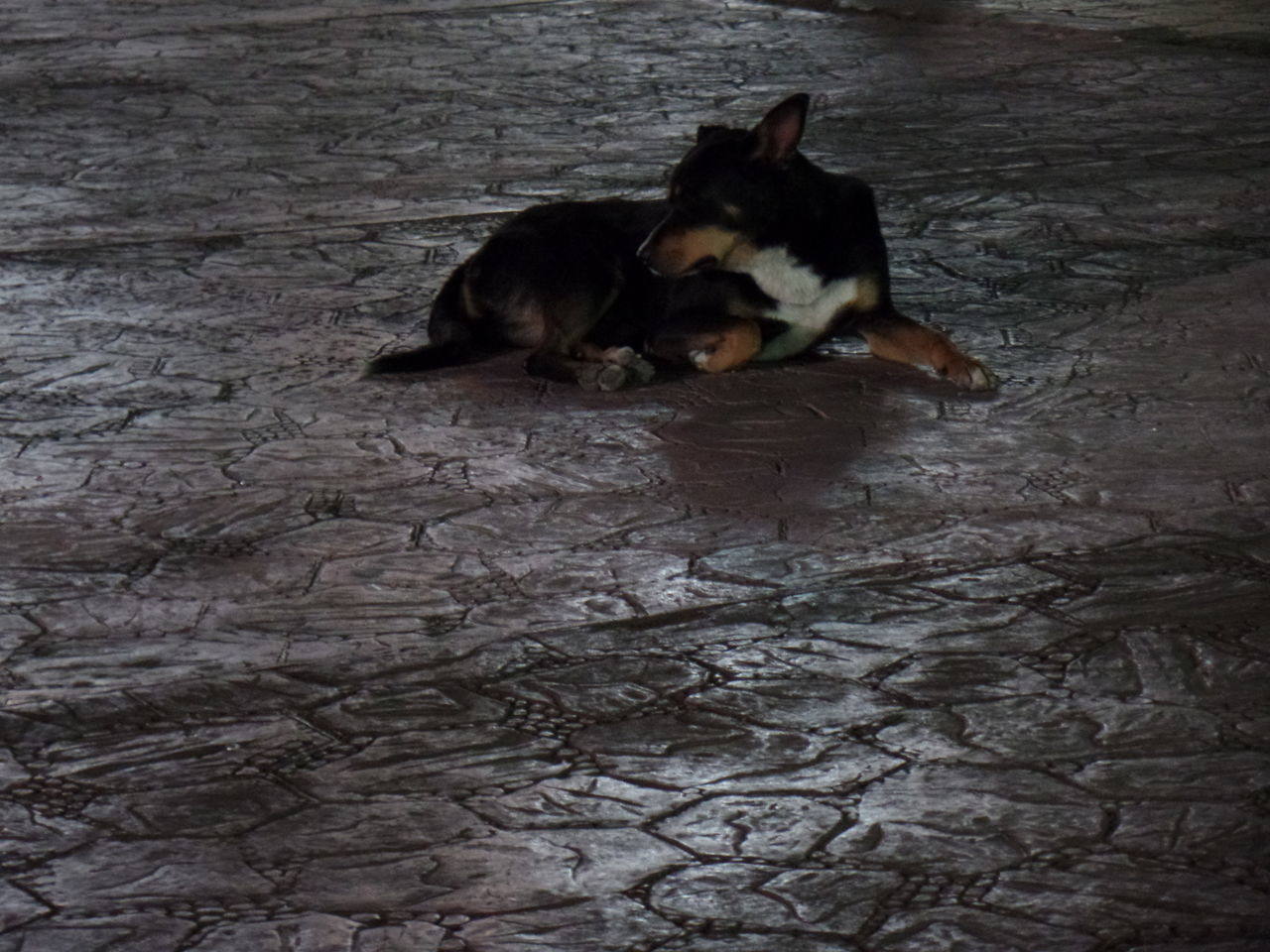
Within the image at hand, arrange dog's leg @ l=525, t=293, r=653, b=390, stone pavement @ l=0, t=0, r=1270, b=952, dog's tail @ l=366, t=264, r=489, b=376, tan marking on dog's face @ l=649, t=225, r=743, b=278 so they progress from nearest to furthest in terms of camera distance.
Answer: stone pavement @ l=0, t=0, r=1270, b=952
tan marking on dog's face @ l=649, t=225, r=743, b=278
dog's leg @ l=525, t=293, r=653, b=390
dog's tail @ l=366, t=264, r=489, b=376

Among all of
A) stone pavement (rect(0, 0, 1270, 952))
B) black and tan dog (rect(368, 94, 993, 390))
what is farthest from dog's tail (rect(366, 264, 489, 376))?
stone pavement (rect(0, 0, 1270, 952))

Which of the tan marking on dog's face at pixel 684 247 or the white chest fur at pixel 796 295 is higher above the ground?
the tan marking on dog's face at pixel 684 247

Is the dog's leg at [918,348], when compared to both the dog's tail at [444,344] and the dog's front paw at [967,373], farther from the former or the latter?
the dog's tail at [444,344]

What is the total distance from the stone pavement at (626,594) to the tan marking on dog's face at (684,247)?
0.40m

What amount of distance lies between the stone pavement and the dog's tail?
16 centimetres

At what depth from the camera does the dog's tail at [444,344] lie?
6.25 metres

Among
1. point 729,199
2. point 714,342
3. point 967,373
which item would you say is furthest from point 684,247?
point 967,373

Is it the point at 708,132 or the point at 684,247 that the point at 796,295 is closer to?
the point at 684,247

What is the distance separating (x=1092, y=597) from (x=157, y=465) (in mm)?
2650

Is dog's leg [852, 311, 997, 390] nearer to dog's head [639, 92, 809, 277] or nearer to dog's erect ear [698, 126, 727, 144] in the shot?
dog's head [639, 92, 809, 277]

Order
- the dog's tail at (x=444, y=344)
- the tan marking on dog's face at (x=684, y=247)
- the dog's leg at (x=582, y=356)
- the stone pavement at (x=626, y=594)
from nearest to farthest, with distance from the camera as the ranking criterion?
1. the stone pavement at (x=626, y=594)
2. the tan marking on dog's face at (x=684, y=247)
3. the dog's leg at (x=582, y=356)
4. the dog's tail at (x=444, y=344)

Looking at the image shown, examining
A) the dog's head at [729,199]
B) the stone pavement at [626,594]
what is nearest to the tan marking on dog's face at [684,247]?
the dog's head at [729,199]

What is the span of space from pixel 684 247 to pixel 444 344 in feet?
2.91

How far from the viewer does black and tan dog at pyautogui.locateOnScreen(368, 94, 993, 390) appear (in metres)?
6.03
